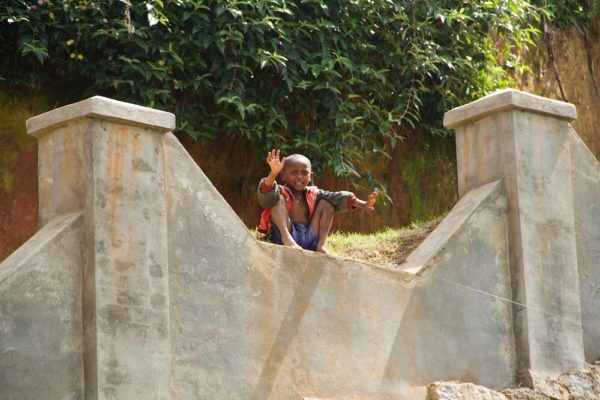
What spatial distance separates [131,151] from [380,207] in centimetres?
545

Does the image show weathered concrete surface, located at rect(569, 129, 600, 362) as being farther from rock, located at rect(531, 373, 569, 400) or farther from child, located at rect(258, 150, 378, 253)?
child, located at rect(258, 150, 378, 253)

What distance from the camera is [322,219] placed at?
877cm

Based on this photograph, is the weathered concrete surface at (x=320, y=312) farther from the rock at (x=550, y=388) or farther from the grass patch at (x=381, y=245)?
the grass patch at (x=381, y=245)

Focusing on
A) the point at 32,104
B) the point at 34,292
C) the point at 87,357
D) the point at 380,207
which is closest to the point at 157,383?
the point at 87,357

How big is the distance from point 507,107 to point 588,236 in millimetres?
1128

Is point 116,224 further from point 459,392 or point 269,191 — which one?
point 459,392

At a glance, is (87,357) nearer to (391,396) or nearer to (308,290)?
(308,290)

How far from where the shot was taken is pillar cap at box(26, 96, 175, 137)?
6.99 metres

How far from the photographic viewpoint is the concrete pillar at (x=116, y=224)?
6781 millimetres

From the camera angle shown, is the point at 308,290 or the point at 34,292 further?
the point at 308,290

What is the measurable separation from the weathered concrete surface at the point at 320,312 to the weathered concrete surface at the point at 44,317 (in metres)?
0.60

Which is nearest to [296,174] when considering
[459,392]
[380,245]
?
[459,392]

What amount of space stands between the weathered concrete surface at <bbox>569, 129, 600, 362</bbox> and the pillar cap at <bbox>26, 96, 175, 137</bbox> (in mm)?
3176

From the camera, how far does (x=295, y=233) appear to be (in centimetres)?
873
